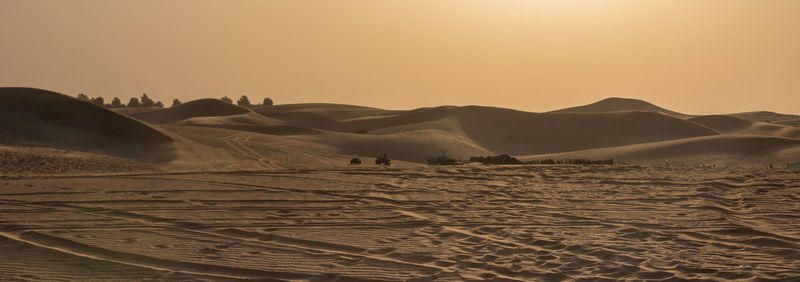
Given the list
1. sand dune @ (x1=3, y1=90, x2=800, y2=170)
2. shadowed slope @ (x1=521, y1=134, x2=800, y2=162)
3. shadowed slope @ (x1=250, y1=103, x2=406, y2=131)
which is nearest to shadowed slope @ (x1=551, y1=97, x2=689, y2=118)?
sand dune @ (x1=3, y1=90, x2=800, y2=170)

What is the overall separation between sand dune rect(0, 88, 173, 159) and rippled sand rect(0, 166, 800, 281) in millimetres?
11106

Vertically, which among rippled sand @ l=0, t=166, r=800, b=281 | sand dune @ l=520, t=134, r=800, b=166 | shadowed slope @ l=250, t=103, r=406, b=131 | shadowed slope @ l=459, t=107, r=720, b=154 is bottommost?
rippled sand @ l=0, t=166, r=800, b=281

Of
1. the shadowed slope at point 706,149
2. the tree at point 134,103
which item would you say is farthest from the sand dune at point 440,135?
the tree at point 134,103

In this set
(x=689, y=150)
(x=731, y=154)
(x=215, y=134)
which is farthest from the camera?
(x=215, y=134)

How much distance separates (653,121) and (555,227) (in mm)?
67332

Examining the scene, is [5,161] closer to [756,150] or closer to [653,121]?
[756,150]

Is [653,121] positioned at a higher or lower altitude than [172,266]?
higher

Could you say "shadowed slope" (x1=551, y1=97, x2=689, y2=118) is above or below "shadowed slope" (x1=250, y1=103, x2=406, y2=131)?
above

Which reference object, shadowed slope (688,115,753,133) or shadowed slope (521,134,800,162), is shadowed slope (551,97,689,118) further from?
shadowed slope (521,134,800,162)

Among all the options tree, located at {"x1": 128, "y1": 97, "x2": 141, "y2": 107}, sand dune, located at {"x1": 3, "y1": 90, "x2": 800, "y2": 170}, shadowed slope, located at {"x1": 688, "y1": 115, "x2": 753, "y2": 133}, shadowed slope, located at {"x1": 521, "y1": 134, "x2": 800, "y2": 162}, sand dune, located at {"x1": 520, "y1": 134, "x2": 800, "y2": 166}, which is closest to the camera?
sand dune, located at {"x1": 3, "y1": 90, "x2": 800, "y2": 170}

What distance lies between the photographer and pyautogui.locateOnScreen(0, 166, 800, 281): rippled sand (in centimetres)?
741

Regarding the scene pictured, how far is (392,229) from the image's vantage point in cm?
1006

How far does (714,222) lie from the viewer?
10.5 m

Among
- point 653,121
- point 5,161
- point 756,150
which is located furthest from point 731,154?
point 5,161
